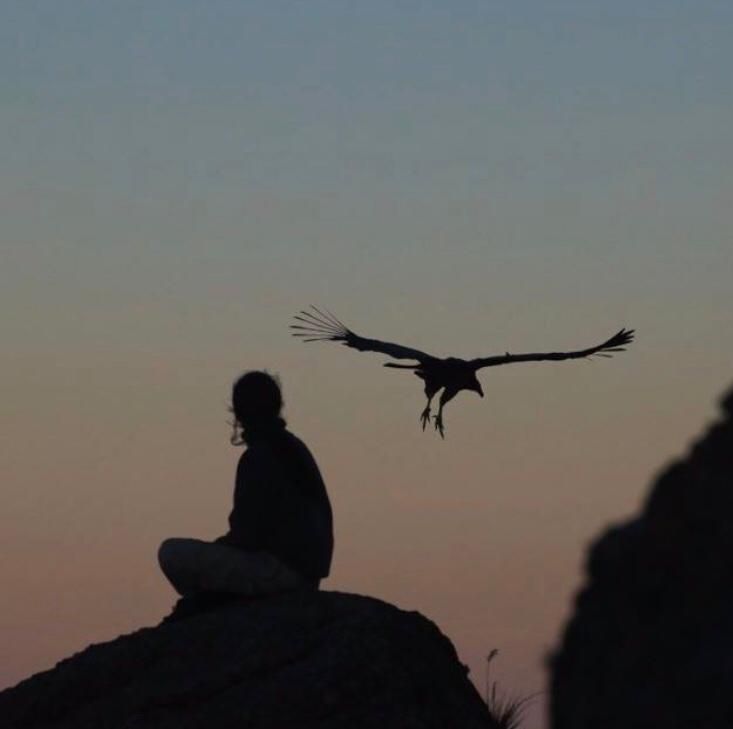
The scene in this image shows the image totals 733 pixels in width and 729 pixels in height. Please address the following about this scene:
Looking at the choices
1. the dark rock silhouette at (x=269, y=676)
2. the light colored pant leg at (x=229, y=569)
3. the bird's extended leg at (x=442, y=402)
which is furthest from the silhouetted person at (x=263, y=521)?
the bird's extended leg at (x=442, y=402)

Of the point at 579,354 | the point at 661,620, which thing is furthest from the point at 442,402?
the point at 661,620

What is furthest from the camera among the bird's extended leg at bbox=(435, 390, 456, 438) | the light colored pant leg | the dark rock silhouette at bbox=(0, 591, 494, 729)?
the bird's extended leg at bbox=(435, 390, 456, 438)

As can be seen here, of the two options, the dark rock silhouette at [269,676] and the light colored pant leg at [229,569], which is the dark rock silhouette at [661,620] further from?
the light colored pant leg at [229,569]

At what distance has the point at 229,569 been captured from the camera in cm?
1091

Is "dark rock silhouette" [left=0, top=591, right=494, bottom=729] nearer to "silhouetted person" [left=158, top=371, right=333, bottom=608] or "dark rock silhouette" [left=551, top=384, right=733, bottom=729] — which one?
"silhouetted person" [left=158, top=371, right=333, bottom=608]

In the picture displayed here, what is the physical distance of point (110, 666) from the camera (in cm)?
1091

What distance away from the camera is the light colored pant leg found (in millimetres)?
10898

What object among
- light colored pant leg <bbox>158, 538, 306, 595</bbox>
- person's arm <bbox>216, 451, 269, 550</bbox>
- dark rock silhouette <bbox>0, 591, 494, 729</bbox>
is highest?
person's arm <bbox>216, 451, 269, 550</bbox>

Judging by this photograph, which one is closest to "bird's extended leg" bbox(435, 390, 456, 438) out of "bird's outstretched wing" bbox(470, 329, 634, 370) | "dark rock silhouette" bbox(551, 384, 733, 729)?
"bird's outstretched wing" bbox(470, 329, 634, 370)

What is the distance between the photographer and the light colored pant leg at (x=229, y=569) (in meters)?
10.9

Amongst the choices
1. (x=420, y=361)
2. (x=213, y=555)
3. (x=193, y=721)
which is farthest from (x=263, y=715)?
(x=420, y=361)

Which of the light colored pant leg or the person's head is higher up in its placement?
the person's head

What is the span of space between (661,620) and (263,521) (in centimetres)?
729

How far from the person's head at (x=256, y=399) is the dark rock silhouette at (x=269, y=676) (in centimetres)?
94
